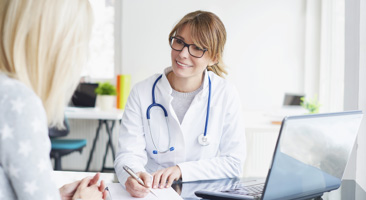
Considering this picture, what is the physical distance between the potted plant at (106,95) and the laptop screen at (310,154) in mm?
2976

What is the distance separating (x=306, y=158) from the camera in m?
1.11

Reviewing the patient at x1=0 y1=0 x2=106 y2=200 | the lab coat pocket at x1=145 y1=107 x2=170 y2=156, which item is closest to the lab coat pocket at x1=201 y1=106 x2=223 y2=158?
the lab coat pocket at x1=145 y1=107 x2=170 y2=156

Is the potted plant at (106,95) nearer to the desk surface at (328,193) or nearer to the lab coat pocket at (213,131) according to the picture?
the lab coat pocket at (213,131)

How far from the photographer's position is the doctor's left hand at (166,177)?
140cm

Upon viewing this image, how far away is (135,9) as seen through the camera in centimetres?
425

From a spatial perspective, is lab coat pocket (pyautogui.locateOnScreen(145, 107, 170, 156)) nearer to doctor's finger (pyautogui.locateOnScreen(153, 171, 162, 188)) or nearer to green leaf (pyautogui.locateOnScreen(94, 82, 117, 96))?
doctor's finger (pyautogui.locateOnScreen(153, 171, 162, 188))

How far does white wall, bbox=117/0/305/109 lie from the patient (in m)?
3.29

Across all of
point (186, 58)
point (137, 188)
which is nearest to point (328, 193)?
point (137, 188)

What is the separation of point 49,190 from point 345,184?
1.09m

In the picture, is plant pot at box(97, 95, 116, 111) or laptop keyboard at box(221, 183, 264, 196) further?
plant pot at box(97, 95, 116, 111)

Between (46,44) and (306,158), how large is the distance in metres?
0.69

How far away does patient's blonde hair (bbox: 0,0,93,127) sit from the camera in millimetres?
872

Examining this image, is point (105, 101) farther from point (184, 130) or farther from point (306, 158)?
point (306, 158)

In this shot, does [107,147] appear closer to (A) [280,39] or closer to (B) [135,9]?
(B) [135,9]
